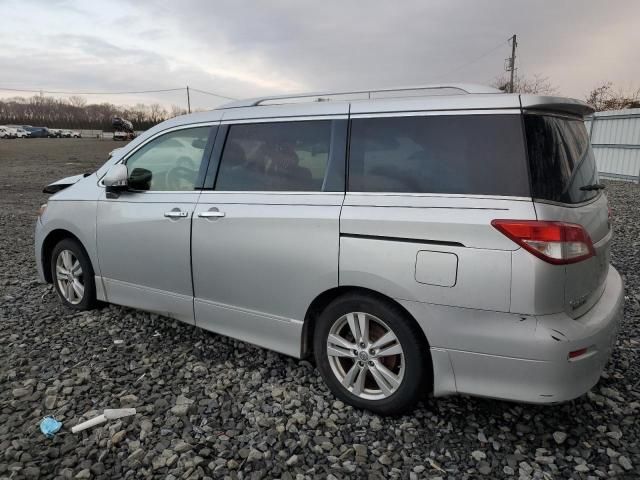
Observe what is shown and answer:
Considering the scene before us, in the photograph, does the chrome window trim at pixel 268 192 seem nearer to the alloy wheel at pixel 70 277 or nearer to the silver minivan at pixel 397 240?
the silver minivan at pixel 397 240

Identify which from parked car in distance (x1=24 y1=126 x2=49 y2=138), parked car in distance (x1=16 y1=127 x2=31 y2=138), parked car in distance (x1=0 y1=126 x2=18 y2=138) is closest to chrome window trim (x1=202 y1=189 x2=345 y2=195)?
parked car in distance (x1=0 y1=126 x2=18 y2=138)

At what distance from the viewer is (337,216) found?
109 inches

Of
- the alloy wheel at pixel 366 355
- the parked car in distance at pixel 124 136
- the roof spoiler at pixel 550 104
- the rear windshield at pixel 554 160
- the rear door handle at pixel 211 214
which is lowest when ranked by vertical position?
the alloy wheel at pixel 366 355

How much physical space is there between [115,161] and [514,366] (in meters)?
3.49

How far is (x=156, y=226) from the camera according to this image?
3.63 metres

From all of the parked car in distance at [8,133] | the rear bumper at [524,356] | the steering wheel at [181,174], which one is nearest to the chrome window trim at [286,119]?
the steering wheel at [181,174]

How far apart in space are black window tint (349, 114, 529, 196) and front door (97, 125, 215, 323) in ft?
4.34

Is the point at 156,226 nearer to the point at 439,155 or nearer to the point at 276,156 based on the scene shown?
the point at 276,156

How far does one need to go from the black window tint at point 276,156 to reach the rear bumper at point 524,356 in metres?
1.19

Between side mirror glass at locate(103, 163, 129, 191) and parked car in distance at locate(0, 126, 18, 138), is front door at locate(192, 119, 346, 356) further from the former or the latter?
parked car in distance at locate(0, 126, 18, 138)

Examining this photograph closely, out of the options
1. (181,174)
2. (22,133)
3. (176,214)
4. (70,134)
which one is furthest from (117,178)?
(70,134)

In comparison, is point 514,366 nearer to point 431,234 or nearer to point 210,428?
point 431,234

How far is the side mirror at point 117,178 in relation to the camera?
3871 millimetres

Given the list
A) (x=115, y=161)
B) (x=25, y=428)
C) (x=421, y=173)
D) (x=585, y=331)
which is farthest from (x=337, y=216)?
(x=115, y=161)
